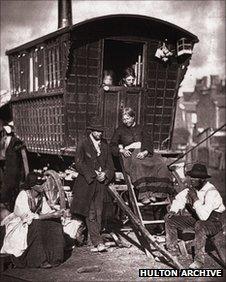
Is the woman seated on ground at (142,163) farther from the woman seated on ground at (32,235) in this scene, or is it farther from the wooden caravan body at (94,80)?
the woman seated on ground at (32,235)

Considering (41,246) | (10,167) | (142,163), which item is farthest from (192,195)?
(10,167)

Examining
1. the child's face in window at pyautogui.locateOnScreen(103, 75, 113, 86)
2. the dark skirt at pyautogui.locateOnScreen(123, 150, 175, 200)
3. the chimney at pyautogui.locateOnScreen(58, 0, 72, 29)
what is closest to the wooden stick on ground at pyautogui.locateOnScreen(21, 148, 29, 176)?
the child's face in window at pyautogui.locateOnScreen(103, 75, 113, 86)

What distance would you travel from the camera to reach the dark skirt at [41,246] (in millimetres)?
6324

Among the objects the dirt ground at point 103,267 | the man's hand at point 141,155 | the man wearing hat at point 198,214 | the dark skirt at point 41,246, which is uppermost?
the man's hand at point 141,155

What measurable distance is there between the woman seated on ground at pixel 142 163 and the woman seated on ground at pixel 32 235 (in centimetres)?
156

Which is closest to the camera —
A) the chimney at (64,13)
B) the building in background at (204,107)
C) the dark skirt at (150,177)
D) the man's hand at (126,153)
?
the dark skirt at (150,177)

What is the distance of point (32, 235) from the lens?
249 inches

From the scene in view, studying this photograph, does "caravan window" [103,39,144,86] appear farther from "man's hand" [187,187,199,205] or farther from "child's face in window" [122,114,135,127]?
"man's hand" [187,187,199,205]

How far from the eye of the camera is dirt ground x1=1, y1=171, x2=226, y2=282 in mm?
5922

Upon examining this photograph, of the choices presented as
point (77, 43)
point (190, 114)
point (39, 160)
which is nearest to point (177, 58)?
point (77, 43)

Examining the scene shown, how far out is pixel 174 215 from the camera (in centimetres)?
668

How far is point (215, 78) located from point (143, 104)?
44.2 m

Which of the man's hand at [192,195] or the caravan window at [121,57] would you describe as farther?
the caravan window at [121,57]

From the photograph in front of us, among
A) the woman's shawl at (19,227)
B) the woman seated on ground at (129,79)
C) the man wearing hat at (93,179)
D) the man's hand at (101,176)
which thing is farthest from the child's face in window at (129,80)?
the woman's shawl at (19,227)
